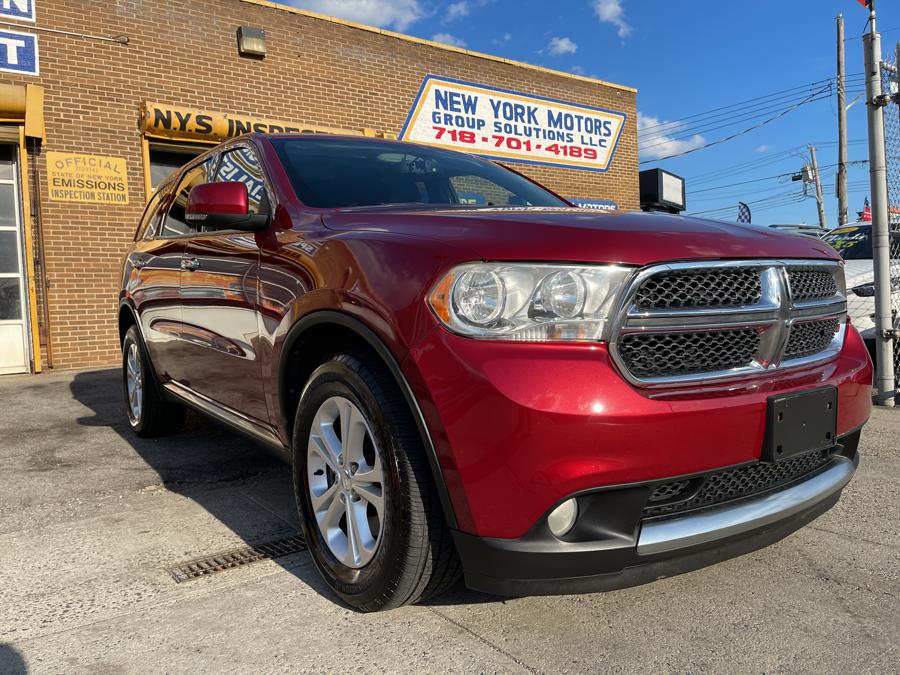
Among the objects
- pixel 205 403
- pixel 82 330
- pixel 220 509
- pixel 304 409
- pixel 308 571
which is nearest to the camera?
pixel 304 409

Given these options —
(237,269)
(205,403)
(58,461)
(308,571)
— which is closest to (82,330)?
(58,461)

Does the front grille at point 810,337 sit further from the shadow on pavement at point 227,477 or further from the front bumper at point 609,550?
the shadow on pavement at point 227,477

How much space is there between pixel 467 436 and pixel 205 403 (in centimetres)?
222

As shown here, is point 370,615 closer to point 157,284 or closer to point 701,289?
point 701,289

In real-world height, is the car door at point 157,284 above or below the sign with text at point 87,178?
below

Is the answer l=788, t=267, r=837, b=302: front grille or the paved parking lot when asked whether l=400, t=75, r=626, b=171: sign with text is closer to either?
the paved parking lot

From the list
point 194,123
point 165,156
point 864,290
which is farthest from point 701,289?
point 165,156

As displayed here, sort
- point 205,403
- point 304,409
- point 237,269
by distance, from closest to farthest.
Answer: point 304,409 < point 237,269 < point 205,403

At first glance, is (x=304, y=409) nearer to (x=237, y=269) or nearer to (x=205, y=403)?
(x=237, y=269)

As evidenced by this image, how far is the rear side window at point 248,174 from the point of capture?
315 centimetres

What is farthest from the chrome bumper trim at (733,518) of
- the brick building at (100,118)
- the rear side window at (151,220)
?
the brick building at (100,118)

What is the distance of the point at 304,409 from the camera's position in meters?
2.54

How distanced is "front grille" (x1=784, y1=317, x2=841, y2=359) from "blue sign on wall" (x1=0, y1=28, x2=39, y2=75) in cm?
952

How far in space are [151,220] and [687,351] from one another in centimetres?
402
